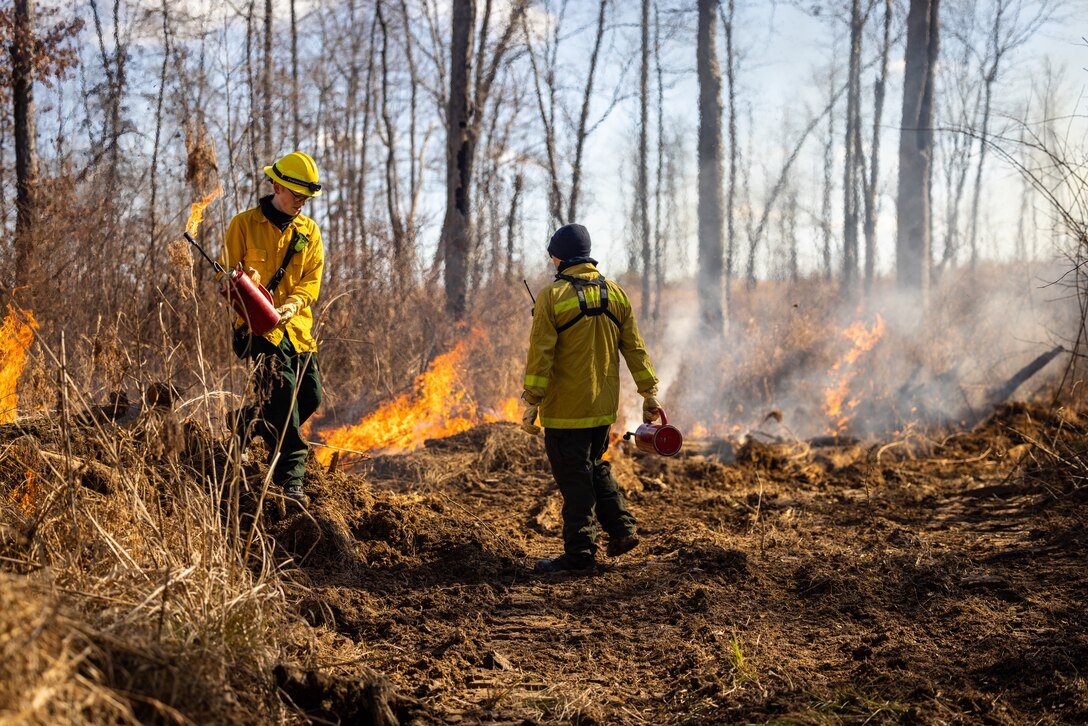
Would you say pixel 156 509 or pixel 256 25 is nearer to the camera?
pixel 156 509

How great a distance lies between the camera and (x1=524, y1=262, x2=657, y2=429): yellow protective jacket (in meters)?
5.18

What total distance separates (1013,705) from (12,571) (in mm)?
3659

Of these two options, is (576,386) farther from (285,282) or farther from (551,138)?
(551,138)

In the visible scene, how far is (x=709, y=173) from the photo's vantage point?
46.9 ft

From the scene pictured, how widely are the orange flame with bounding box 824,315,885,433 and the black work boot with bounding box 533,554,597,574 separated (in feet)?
21.7

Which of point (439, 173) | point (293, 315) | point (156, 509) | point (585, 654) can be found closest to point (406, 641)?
point (585, 654)

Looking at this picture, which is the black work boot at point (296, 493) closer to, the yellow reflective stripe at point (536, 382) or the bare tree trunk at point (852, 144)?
the yellow reflective stripe at point (536, 382)

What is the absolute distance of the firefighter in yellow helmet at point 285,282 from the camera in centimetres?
517

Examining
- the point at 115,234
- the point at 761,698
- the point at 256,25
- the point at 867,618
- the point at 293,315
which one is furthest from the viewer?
the point at 256,25

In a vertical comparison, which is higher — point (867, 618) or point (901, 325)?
point (901, 325)

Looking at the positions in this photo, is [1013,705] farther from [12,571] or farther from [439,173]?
[439,173]

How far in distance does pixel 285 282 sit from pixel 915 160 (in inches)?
497

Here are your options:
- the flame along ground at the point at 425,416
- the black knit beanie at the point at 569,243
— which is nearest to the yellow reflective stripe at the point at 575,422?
the black knit beanie at the point at 569,243

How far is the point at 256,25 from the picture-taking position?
19453 millimetres
